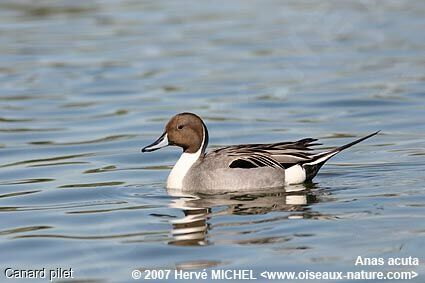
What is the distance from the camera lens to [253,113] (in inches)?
539

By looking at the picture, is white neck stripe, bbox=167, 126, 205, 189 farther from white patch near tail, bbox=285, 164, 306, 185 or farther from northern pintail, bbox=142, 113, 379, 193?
white patch near tail, bbox=285, 164, 306, 185

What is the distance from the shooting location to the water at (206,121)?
7715 mm

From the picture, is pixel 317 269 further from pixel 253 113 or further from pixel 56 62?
pixel 56 62

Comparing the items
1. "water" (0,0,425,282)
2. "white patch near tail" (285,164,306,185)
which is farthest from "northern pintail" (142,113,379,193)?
"water" (0,0,425,282)

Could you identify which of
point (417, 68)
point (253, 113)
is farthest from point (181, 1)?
point (253, 113)

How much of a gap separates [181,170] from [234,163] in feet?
1.57

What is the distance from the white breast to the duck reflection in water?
0.22ft

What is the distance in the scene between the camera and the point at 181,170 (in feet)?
32.0

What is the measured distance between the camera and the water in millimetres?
7715

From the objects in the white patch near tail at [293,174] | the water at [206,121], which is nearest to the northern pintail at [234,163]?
the white patch near tail at [293,174]

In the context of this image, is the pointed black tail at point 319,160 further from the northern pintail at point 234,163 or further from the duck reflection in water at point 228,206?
the duck reflection in water at point 228,206

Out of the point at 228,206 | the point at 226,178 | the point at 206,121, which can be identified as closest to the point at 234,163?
the point at 226,178

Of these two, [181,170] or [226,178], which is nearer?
[226,178]

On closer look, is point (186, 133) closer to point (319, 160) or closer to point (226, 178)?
point (226, 178)
